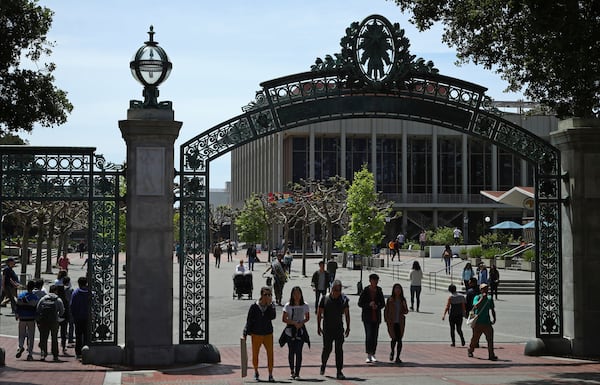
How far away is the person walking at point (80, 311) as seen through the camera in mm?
16219

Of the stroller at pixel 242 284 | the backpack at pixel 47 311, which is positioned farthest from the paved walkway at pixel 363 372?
the stroller at pixel 242 284

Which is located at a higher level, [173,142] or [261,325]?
[173,142]

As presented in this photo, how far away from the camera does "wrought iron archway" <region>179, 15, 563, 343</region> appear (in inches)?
653

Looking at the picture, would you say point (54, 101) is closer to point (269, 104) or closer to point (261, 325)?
point (269, 104)

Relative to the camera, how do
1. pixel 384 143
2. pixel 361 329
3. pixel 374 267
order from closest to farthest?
1. pixel 361 329
2. pixel 374 267
3. pixel 384 143

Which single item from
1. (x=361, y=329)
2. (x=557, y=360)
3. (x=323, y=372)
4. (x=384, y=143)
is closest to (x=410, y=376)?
(x=323, y=372)

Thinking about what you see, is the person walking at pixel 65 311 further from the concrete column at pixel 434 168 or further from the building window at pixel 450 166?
the building window at pixel 450 166

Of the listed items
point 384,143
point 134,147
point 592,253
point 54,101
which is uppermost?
point 384,143

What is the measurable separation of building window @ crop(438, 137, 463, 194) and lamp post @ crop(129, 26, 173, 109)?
72188 mm

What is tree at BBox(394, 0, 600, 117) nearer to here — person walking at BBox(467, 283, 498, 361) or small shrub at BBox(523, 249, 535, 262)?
person walking at BBox(467, 283, 498, 361)

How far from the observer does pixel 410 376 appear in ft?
46.4

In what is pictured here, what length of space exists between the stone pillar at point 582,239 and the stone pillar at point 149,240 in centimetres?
742

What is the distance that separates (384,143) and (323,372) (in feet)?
236

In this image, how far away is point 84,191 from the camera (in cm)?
1559
